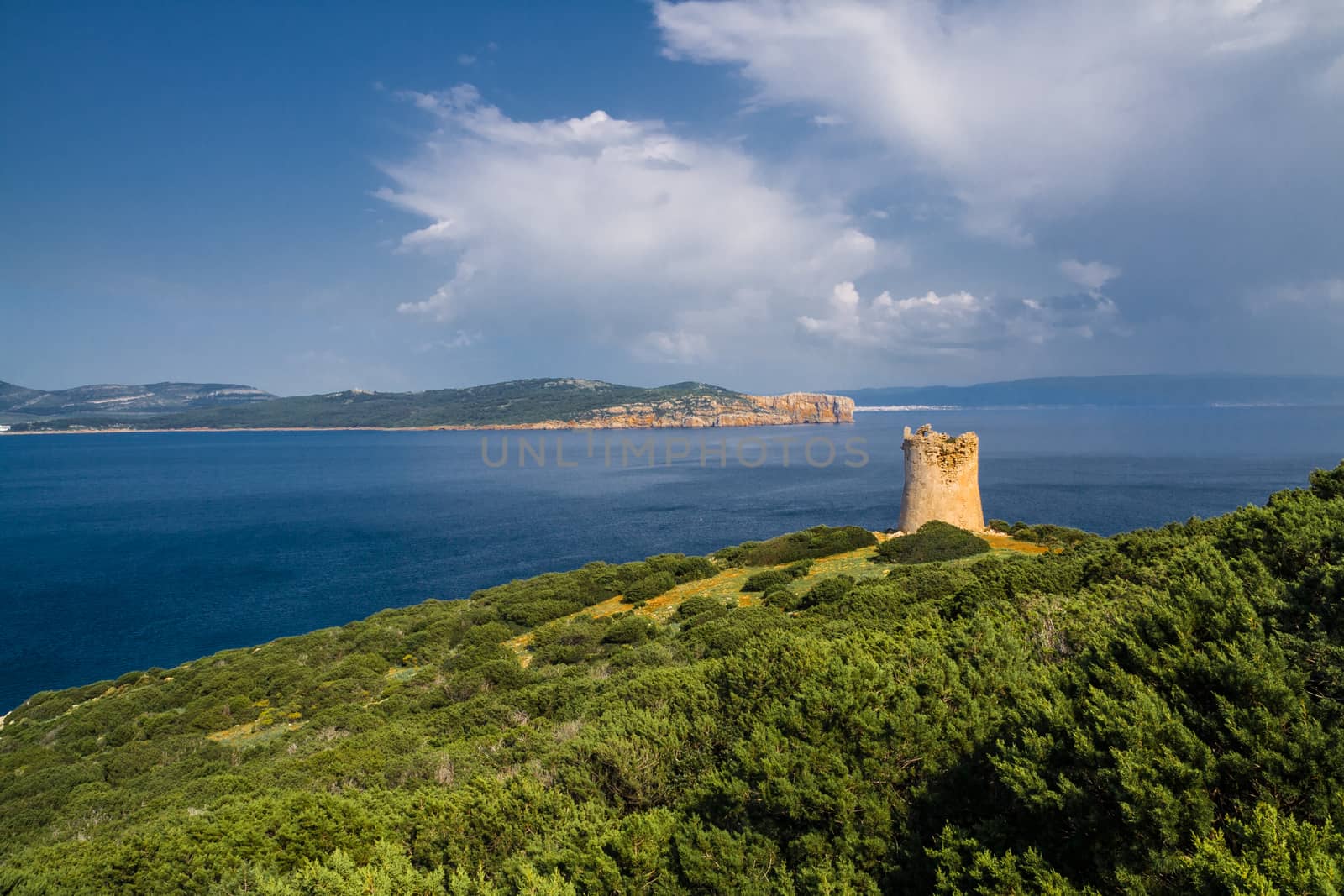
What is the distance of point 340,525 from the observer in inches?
2616

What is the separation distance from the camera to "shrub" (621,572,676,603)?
24.1 m

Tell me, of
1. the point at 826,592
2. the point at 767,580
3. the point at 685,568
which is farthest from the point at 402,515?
the point at 826,592

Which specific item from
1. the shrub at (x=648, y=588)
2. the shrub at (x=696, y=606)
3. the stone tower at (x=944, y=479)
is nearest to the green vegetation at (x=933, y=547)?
the stone tower at (x=944, y=479)

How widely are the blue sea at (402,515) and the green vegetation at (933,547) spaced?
93.5 feet

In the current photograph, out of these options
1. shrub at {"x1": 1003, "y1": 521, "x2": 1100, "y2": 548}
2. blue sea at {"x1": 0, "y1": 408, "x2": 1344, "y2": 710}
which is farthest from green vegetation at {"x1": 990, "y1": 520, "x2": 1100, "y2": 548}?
blue sea at {"x1": 0, "y1": 408, "x2": 1344, "y2": 710}

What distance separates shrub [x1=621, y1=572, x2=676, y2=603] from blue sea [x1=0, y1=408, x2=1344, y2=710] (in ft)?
71.5

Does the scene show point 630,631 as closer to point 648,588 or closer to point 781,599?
point 781,599

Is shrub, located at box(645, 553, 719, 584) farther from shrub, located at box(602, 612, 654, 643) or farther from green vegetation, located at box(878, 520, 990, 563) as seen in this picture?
green vegetation, located at box(878, 520, 990, 563)

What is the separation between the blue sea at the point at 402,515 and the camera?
39.7 m

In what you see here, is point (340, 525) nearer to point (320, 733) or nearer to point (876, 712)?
point (320, 733)

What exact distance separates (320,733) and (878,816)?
43.8 feet

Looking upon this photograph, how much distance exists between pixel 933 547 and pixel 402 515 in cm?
6053

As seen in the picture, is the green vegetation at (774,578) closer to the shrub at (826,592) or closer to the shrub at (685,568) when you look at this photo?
the shrub at (826,592)

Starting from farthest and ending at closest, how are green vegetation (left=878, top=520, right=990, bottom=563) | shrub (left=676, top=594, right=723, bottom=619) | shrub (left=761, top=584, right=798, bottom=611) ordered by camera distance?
green vegetation (left=878, top=520, right=990, bottom=563), shrub (left=676, top=594, right=723, bottom=619), shrub (left=761, top=584, right=798, bottom=611)
